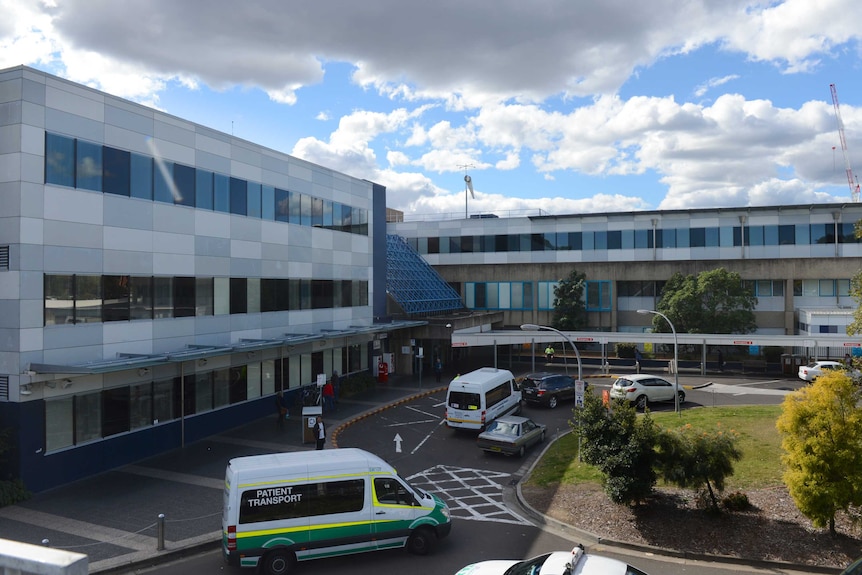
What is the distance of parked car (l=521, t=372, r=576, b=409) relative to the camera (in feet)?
103

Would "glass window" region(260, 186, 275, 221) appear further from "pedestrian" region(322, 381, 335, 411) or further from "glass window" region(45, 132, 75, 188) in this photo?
"glass window" region(45, 132, 75, 188)

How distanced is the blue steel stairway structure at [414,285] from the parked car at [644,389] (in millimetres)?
17181

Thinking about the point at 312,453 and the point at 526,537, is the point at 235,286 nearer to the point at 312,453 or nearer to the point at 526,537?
the point at 312,453

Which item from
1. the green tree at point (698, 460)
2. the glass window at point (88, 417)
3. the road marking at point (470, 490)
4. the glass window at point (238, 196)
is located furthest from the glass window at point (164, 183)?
the green tree at point (698, 460)

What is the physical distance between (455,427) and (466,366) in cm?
2066

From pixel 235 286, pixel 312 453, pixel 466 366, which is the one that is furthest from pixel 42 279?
pixel 466 366

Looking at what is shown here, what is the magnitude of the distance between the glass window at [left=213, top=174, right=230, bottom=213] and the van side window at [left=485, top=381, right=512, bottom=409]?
1423cm

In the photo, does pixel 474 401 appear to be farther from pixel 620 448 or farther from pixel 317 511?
pixel 317 511

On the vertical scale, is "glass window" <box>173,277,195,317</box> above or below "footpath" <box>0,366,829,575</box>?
above

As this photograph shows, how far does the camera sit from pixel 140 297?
22531 millimetres

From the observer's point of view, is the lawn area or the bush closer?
the bush

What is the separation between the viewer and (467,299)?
57938 mm

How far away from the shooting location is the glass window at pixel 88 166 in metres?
20.1

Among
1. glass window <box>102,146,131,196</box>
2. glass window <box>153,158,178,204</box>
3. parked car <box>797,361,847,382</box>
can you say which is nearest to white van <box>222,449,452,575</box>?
glass window <box>102,146,131,196</box>
